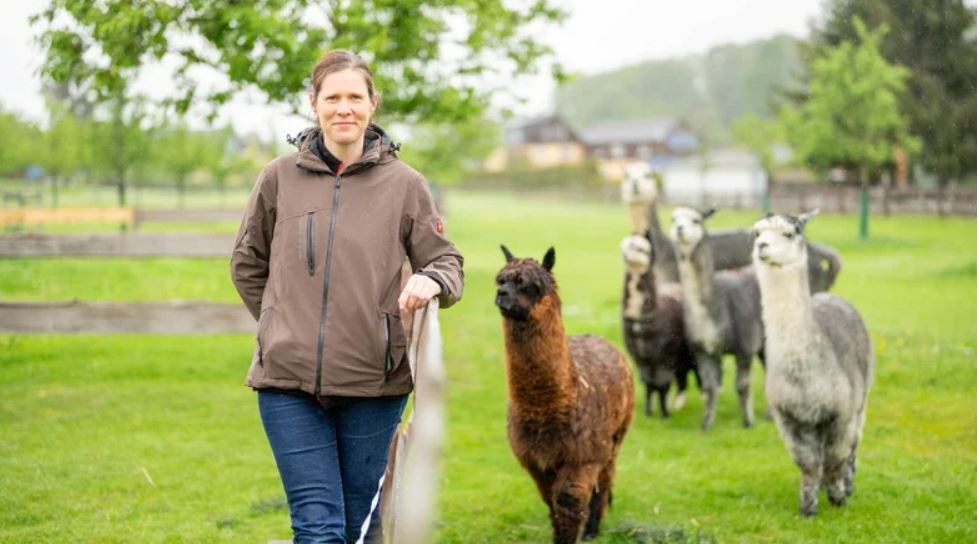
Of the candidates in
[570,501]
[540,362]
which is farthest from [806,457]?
[540,362]

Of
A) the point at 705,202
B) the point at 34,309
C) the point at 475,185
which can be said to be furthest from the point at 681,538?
the point at 475,185

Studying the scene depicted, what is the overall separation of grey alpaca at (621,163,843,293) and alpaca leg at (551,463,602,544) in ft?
16.1

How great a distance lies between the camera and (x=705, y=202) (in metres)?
46.7

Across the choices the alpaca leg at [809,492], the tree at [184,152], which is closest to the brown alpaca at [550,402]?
the alpaca leg at [809,492]

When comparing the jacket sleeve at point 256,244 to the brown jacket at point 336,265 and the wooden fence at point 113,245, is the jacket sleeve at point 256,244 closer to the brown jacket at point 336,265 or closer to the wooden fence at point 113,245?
the brown jacket at point 336,265

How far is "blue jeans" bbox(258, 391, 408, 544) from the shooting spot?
3180 mm

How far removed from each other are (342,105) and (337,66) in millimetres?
129

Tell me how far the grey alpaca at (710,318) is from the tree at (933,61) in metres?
27.6

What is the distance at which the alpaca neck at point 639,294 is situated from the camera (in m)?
8.81

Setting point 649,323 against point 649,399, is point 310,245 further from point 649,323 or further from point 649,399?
point 649,399

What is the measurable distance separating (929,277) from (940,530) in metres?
12.6

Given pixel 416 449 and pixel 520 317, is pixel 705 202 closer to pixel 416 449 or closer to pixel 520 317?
pixel 520 317

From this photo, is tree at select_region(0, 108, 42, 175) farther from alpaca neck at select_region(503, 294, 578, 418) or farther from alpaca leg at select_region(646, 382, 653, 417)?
alpaca neck at select_region(503, 294, 578, 418)

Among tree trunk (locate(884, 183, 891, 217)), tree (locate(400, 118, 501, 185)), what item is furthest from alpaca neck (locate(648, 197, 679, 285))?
tree trunk (locate(884, 183, 891, 217))
